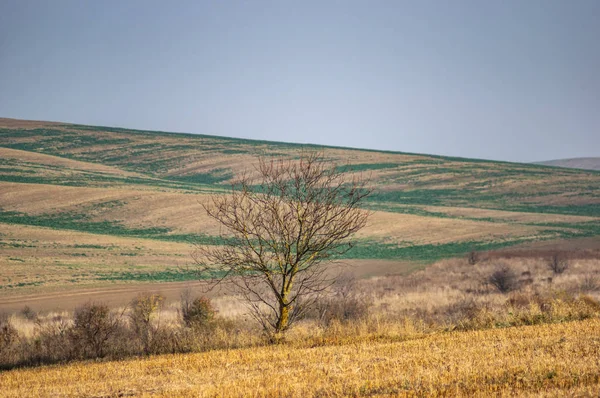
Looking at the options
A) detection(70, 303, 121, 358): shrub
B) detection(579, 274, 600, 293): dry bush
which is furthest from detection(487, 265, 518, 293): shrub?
detection(70, 303, 121, 358): shrub

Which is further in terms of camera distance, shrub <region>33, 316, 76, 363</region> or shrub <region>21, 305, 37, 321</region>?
shrub <region>21, 305, 37, 321</region>

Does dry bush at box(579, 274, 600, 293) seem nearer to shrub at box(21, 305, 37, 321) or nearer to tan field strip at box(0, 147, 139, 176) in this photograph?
shrub at box(21, 305, 37, 321)

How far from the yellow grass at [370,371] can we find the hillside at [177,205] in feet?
99.2

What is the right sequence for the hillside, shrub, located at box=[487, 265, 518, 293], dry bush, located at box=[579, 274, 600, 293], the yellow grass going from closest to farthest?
the yellow grass → dry bush, located at box=[579, 274, 600, 293] → shrub, located at box=[487, 265, 518, 293] → the hillside

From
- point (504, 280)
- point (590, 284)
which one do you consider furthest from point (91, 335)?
point (590, 284)

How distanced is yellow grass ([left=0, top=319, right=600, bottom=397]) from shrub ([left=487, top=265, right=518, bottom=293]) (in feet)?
78.0

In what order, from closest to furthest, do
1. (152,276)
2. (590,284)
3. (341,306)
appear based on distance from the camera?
(341,306), (590,284), (152,276)

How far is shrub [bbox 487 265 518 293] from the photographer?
4044cm

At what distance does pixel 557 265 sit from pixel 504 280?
7638 millimetres

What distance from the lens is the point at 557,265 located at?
46.9 m

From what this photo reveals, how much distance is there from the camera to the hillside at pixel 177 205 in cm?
5306

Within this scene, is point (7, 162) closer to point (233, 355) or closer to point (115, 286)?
point (115, 286)

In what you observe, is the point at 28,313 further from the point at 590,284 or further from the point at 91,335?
the point at 590,284

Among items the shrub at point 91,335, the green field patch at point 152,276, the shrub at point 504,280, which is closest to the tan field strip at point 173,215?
the green field patch at point 152,276
